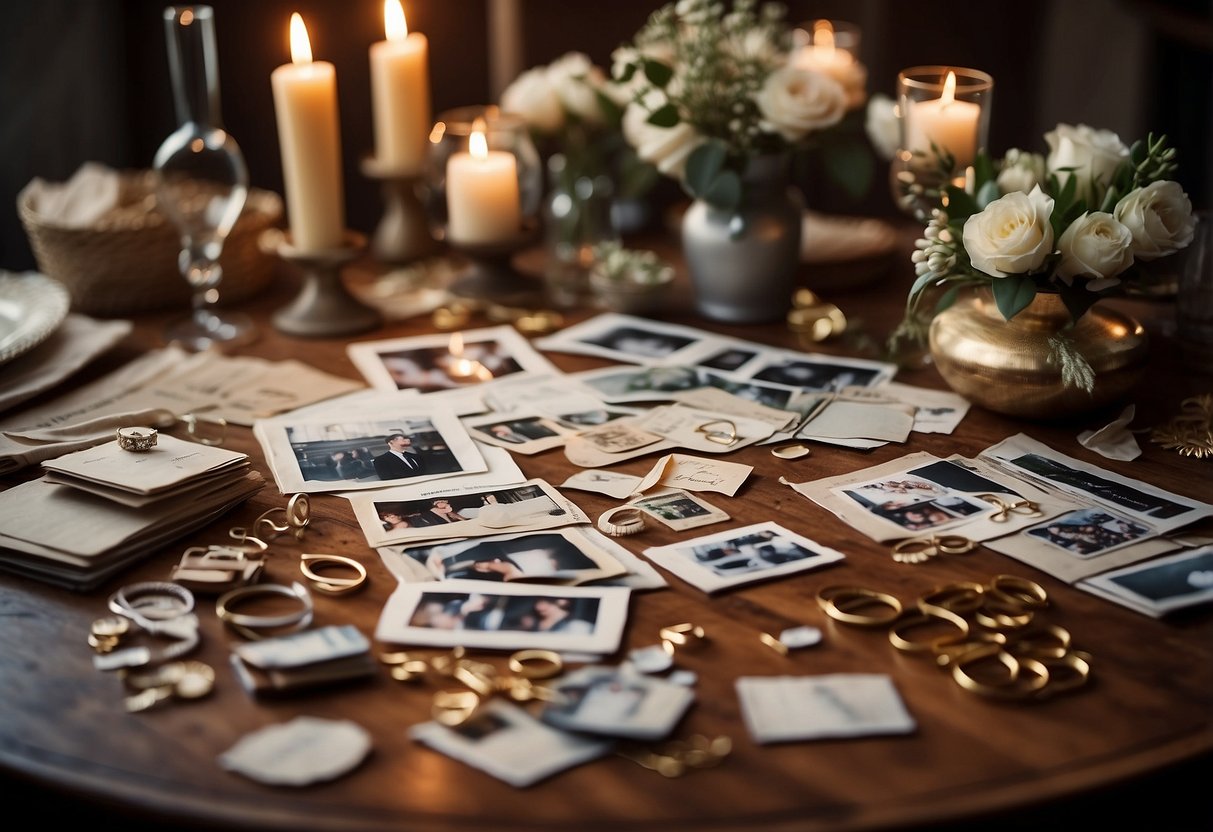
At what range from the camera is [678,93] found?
1.91 metres

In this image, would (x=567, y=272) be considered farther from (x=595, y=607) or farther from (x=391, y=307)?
(x=595, y=607)

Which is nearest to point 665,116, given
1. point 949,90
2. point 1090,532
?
point 949,90

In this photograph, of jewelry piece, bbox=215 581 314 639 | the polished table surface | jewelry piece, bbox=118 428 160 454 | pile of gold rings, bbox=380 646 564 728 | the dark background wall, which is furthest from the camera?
the dark background wall

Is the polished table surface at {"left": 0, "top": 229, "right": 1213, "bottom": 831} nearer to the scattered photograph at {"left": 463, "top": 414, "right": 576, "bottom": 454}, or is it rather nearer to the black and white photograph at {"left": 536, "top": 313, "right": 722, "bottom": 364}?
the scattered photograph at {"left": 463, "top": 414, "right": 576, "bottom": 454}

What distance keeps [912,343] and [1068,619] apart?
2.56ft

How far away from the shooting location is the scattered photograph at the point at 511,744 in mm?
933

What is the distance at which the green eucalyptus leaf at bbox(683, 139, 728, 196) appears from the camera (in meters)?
1.85

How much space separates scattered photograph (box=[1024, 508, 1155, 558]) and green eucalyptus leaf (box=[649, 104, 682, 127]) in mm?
884

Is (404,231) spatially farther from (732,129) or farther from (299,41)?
(732,129)

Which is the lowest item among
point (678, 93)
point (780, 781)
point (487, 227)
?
point (780, 781)

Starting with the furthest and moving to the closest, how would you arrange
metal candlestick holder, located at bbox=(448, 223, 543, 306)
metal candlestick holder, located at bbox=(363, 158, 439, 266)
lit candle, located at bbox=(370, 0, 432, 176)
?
metal candlestick holder, located at bbox=(363, 158, 439, 266), lit candle, located at bbox=(370, 0, 432, 176), metal candlestick holder, located at bbox=(448, 223, 543, 306)

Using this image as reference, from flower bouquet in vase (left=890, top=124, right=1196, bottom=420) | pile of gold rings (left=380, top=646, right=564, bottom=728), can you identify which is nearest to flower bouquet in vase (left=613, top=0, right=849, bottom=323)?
flower bouquet in vase (left=890, top=124, right=1196, bottom=420)

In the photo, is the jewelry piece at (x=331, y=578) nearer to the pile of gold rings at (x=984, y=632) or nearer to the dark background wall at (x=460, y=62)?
the pile of gold rings at (x=984, y=632)

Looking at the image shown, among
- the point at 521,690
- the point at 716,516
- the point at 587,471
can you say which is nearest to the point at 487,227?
the point at 587,471
